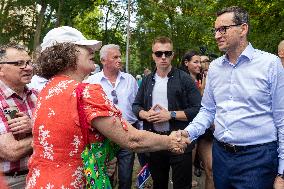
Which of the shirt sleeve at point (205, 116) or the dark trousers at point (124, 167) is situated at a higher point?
the shirt sleeve at point (205, 116)

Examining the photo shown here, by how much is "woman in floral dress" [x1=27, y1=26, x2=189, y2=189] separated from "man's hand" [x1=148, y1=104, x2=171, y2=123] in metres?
2.14

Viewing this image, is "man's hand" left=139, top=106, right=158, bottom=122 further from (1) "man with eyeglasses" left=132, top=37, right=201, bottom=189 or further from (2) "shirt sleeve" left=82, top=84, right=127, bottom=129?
(2) "shirt sleeve" left=82, top=84, right=127, bottom=129

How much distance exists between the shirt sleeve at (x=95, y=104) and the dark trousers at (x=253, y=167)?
142 cm

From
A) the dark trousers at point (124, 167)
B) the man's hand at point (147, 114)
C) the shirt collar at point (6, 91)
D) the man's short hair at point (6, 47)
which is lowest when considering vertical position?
the dark trousers at point (124, 167)

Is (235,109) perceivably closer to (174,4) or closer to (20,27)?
(174,4)

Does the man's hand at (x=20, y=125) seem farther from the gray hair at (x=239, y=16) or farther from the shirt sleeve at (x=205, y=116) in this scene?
the gray hair at (x=239, y=16)

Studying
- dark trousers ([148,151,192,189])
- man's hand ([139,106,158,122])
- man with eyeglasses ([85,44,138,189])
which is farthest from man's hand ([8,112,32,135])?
man with eyeglasses ([85,44,138,189])

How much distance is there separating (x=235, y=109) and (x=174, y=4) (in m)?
28.4

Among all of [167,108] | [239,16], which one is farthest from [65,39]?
[167,108]

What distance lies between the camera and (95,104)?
2691 millimetres

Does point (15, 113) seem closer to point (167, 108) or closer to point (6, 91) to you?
point (6, 91)

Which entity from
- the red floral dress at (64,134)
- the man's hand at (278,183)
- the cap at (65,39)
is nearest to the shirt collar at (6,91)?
the cap at (65,39)

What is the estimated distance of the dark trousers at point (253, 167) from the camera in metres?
3.59

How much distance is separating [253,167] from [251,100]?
21.7 inches
